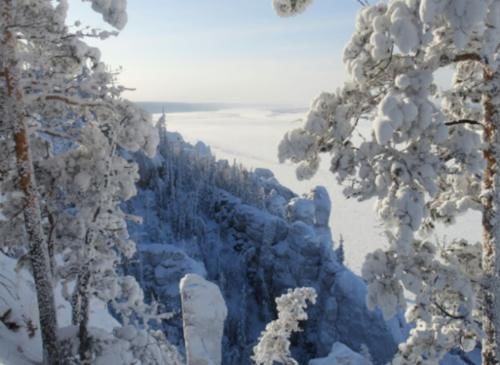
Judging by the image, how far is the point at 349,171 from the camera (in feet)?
19.7

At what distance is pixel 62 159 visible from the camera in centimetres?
888

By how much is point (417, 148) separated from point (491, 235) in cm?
172

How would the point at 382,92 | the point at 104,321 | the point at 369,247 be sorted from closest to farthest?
1. the point at 382,92
2. the point at 104,321
3. the point at 369,247

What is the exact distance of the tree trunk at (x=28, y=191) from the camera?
7364 millimetres

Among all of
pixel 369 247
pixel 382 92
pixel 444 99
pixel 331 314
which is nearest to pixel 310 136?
pixel 382 92

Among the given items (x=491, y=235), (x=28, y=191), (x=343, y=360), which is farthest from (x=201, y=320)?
(x=343, y=360)

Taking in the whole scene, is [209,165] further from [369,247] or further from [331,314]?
[369,247]

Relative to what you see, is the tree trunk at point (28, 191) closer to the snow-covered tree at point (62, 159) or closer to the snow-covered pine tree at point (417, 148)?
the snow-covered tree at point (62, 159)

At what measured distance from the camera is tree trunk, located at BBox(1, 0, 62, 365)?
24.2ft

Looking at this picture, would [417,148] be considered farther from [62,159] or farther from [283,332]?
[283,332]

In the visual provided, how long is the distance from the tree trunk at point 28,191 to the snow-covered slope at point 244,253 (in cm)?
3232

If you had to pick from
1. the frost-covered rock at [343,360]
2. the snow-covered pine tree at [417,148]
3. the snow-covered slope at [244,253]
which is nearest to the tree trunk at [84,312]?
the snow-covered pine tree at [417,148]

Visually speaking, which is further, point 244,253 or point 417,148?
point 244,253

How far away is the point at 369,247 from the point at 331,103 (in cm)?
13914
